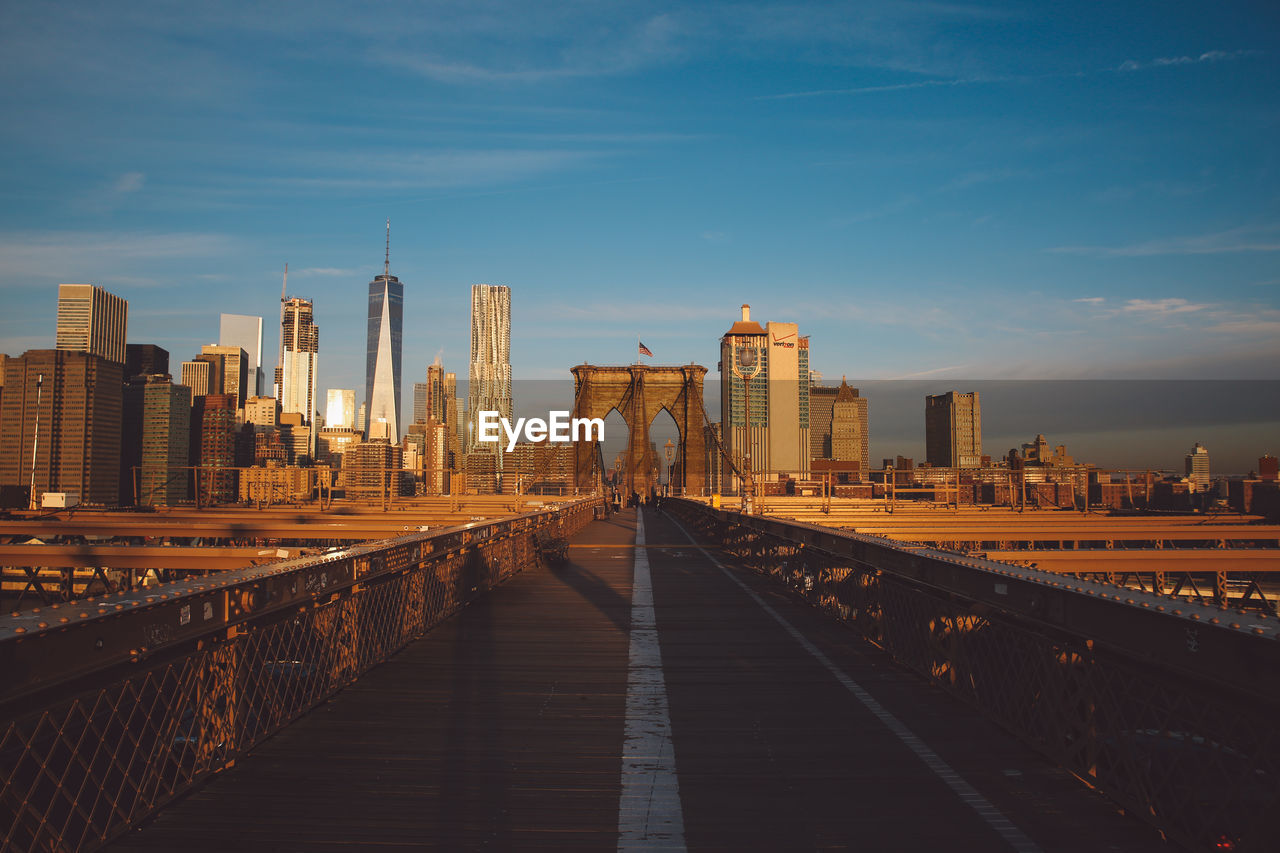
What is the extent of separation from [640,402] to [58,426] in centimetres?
10430

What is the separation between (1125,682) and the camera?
3.60 m

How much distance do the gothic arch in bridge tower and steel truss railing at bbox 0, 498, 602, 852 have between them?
209 feet

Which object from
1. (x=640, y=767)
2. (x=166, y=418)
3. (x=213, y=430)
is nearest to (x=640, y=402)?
(x=640, y=767)

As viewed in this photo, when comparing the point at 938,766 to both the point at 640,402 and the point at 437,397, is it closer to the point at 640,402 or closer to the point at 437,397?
the point at 640,402

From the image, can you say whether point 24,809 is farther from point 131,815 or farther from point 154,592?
point 154,592

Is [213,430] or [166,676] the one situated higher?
[213,430]

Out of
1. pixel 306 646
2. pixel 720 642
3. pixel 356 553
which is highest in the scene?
pixel 356 553

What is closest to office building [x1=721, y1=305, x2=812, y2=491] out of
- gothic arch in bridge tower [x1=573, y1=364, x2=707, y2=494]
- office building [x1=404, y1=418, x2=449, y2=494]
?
gothic arch in bridge tower [x1=573, y1=364, x2=707, y2=494]

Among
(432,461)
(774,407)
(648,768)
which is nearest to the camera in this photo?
(648,768)

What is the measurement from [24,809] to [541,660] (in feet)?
13.3

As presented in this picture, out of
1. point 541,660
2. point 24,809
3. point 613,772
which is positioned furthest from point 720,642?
point 24,809

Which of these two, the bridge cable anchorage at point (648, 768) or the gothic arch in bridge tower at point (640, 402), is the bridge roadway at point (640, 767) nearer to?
the bridge cable anchorage at point (648, 768)

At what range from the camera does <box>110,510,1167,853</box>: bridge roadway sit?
10.5 ft

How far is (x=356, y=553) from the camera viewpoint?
582 cm
